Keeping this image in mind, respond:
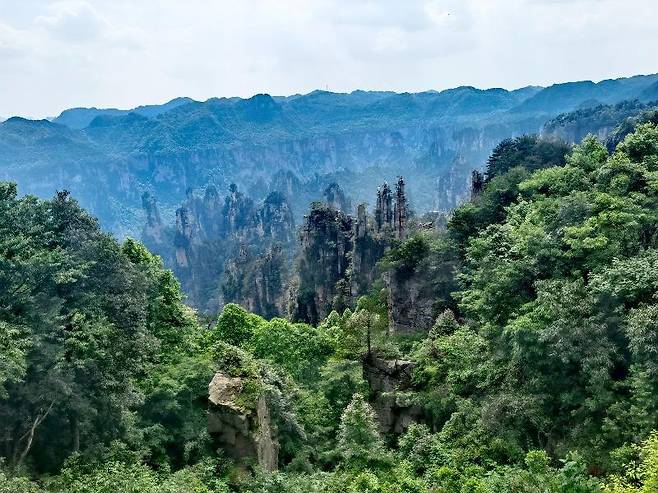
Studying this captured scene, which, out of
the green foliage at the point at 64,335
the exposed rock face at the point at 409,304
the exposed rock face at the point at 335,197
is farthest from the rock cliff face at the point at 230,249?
the green foliage at the point at 64,335

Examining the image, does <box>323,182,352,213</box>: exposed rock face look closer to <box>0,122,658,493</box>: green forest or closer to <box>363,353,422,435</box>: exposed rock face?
<box>0,122,658,493</box>: green forest

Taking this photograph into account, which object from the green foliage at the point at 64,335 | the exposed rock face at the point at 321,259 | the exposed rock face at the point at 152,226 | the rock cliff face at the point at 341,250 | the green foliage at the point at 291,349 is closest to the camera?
the green foliage at the point at 64,335

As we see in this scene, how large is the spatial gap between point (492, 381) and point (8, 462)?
51.6ft

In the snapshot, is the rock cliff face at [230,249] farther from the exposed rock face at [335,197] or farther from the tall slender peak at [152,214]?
the exposed rock face at [335,197]

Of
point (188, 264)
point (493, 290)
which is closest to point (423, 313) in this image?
point (493, 290)

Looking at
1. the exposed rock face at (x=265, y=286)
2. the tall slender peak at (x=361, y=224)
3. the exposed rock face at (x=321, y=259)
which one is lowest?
the exposed rock face at (x=265, y=286)

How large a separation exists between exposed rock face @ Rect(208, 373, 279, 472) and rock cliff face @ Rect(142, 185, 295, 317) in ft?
193

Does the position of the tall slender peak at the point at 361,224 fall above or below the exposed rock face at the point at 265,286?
above

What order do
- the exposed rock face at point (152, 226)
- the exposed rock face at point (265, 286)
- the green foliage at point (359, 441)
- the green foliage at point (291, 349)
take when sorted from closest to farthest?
1. the green foliage at point (359, 441)
2. the green foliage at point (291, 349)
3. the exposed rock face at point (265, 286)
4. the exposed rock face at point (152, 226)

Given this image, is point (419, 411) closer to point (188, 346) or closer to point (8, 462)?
point (188, 346)

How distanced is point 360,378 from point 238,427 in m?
7.44

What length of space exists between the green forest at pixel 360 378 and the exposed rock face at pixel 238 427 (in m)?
0.07

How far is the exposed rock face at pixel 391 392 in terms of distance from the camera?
25.5m

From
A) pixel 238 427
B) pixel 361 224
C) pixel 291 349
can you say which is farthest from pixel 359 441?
pixel 361 224
